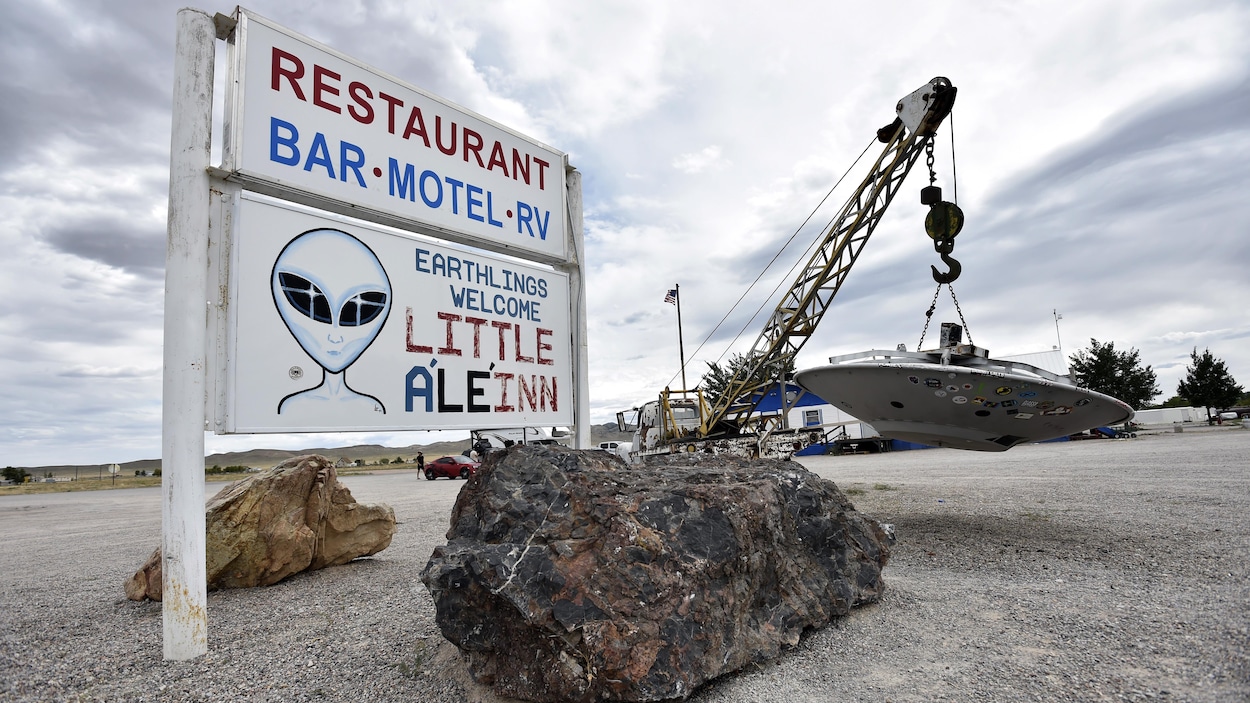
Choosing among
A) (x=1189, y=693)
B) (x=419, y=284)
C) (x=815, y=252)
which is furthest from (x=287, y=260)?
(x=815, y=252)

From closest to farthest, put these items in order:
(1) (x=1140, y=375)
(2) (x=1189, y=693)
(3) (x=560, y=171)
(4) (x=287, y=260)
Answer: (2) (x=1189, y=693)
(4) (x=287, y=260)
(3) (x=560, y=171)
(1) (x=1140, y=375)

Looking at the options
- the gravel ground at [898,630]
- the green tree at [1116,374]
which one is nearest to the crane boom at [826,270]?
the gravel ground at [898,630]

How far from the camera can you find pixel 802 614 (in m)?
3.16

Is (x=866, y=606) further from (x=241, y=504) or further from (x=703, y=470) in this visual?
(x=241, y=504)

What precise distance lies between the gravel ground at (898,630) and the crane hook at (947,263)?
3651 millimetres

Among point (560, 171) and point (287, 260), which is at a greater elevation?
point (560, 171)

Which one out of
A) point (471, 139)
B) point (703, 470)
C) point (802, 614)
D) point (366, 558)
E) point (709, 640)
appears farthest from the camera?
point (366, 558)

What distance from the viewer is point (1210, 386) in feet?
115

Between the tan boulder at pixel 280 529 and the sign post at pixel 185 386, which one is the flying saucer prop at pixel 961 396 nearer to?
the tan boulder at pixel 280 529

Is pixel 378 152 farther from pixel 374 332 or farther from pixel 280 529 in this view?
pixel 280 529

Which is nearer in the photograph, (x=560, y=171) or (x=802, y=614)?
(x=802, y=614)

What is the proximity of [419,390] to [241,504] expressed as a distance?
2126mm

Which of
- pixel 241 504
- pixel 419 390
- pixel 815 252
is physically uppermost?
pixel 815 252

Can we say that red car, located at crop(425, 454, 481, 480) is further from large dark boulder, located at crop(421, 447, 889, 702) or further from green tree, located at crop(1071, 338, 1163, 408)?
green tree, located at crop(1071, 338, 1163, 408)
